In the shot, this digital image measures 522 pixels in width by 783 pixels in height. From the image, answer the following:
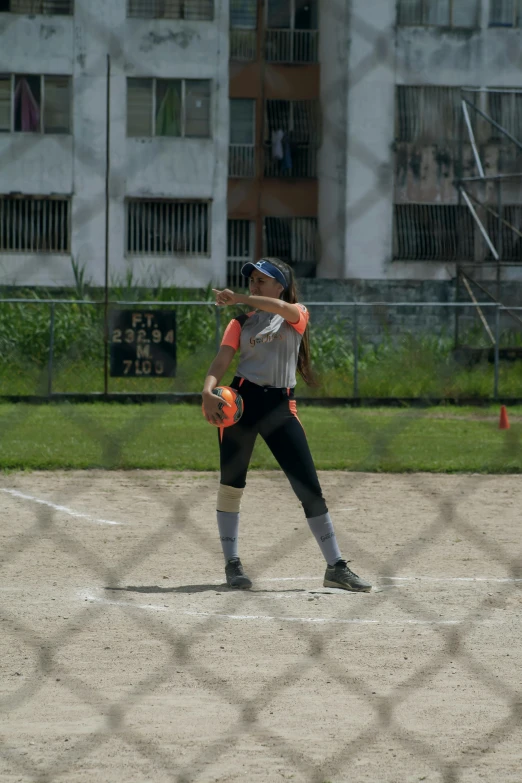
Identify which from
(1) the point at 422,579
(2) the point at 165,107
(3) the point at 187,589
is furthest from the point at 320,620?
(2) the point at 165,107

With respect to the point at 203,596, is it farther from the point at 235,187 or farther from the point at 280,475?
the point at 280,475

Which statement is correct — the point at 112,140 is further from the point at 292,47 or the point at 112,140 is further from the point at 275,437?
the point at 275,437

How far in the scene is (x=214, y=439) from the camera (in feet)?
38.8

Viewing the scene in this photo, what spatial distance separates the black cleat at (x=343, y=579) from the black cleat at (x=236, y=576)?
36 cm

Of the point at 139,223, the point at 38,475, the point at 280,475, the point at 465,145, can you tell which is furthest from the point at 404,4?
the point at 465,145

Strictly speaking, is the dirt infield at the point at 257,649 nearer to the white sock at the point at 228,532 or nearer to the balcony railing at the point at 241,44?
the white sock at the point at 228,532

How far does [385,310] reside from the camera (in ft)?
54.5

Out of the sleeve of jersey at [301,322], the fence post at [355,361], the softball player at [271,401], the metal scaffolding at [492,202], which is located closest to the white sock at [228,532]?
the softball player at [271,401]

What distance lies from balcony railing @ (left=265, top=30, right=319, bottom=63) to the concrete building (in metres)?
0.03

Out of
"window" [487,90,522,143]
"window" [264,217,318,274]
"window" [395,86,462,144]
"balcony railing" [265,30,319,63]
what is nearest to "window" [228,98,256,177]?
"window" [264,217,318,274]

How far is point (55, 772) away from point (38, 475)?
6.48m

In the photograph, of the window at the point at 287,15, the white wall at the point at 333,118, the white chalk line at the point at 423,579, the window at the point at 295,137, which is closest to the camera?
the window at the point at 287,15

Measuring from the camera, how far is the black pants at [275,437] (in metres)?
5.18

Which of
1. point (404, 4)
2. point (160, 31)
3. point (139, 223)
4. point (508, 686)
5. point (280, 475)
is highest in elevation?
point (404, 4)
